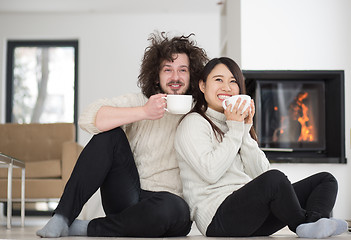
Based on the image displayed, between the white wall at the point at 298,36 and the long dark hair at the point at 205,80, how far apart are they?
2.06 meters

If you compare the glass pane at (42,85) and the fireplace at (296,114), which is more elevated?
the glass pane at (42,85)

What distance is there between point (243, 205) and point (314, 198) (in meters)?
0.31

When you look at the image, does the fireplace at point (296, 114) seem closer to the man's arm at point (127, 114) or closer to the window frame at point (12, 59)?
the man's arm at point (127, 114)

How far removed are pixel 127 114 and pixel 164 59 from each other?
1.29 feet

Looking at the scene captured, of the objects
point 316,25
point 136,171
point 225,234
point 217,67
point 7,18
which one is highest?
point 7,18

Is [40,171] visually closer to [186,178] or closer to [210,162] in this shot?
[186,178]

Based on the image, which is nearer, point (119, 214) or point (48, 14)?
point (119, 214)

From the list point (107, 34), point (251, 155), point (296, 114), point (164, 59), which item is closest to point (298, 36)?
point (296, 114)

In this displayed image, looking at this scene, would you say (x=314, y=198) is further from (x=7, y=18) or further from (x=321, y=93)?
(x=7, y=18)

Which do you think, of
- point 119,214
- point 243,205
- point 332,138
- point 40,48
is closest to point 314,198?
point 243,205

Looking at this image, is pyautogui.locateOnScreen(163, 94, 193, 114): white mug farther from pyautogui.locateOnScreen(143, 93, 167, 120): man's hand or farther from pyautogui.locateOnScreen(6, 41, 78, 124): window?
pyautogui.locateOnScreen(6, 41, 78, 124): window

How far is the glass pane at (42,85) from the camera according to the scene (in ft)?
24.5

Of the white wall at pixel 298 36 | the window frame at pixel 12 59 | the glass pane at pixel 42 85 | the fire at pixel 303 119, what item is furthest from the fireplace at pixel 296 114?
the glass pane at pixel 42 85

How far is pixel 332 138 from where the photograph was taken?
14.5 feet
